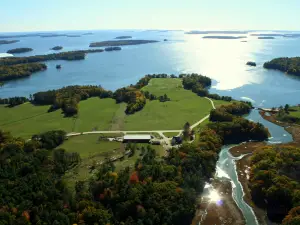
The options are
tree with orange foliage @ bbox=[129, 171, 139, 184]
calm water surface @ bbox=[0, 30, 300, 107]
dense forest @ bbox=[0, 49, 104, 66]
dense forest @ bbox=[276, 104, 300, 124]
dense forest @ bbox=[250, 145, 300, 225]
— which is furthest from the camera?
dense forest @ bbox=[0, 49, 104, 66]

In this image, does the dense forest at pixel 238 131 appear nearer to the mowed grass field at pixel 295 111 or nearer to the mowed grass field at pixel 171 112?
the mowed grass field at pixel 171 112

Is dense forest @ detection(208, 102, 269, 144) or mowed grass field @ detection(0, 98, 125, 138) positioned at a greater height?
dense forest @ detection(208, 102, 269, 144)

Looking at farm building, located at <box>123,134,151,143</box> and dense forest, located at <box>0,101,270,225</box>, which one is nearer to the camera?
dense forest, located at <box>0,101,270,225</box>

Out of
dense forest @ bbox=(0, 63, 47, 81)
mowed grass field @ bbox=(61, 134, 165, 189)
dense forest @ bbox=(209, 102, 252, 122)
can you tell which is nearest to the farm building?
mowed grass field @ bbox=(61, 134, 165, 189)

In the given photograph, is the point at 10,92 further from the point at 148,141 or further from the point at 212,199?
the point at 212,199

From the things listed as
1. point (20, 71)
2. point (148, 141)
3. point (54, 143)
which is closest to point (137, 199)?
point (148, 141)

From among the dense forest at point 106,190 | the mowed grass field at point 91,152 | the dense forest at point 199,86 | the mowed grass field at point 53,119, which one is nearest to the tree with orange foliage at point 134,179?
the dense forest at point 106,190

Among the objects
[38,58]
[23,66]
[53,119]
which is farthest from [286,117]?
[38,58]

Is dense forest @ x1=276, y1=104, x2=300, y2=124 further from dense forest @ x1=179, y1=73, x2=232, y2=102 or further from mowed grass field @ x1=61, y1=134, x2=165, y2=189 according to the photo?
mowed grass field @ x1=61, y1=134, x2=165, y2=189
